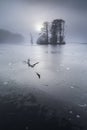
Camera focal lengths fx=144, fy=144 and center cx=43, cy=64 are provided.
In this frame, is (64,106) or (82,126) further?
(64,106)

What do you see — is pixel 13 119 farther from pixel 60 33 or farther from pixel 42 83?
pixel 60 33

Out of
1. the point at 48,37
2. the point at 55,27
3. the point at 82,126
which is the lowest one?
the point at 82,126

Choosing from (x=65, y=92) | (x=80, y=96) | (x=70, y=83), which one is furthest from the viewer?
(x=70, y=83)

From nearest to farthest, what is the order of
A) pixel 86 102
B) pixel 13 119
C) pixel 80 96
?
pixel 13 119 < pixel 86 102 < pixel 80 96

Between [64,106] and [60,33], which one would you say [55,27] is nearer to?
[60,33]

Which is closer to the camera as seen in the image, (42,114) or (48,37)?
(42,114)

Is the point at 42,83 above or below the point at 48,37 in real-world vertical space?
below

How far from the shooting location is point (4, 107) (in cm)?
870

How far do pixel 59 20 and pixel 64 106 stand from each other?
8865 centimetres

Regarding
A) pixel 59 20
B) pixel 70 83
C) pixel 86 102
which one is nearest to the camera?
pixel 86 102

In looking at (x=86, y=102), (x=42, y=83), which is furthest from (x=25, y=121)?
(x=42, y=83)

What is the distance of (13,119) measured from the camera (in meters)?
7.57

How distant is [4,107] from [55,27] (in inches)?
3467

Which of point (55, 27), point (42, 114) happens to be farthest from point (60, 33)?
point (42, 114)
